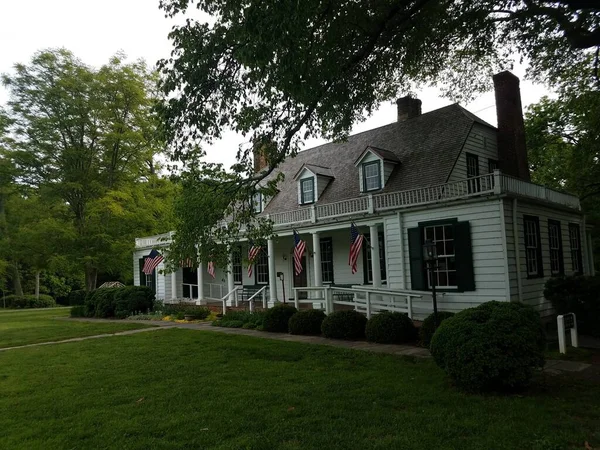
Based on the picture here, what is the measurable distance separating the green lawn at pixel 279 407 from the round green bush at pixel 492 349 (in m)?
0.29

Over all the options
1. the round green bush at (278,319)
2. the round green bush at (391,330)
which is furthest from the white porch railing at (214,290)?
the round green bush at (391,330)

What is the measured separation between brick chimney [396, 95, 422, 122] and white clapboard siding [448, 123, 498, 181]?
12.1 feet

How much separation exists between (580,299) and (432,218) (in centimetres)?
449

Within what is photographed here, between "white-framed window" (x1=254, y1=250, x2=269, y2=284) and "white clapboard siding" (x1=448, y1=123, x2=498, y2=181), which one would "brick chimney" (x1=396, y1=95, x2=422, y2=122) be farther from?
"white-framed window" (x1=254, y1=250, x2=269, y2=284)

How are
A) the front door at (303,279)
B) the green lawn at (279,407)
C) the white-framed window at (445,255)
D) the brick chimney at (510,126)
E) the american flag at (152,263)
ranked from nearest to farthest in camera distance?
the green lawn at (279,407) < the white-framed window at (445,255) < the brick chimney at (510,126) < the front door at (303,279) < the american flag at (152,263)

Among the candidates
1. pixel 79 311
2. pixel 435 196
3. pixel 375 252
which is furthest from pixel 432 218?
pixel 79 311

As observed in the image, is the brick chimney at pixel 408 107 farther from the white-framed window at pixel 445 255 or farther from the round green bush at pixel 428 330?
the round green bush at pixel 428 330

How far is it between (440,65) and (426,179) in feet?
12.4

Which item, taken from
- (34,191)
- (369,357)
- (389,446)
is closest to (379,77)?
(369,357)

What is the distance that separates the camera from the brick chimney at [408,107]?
19.3 metres

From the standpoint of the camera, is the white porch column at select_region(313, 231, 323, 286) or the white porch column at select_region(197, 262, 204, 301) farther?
the white porch column at select_region(197, 262, 204, 301)

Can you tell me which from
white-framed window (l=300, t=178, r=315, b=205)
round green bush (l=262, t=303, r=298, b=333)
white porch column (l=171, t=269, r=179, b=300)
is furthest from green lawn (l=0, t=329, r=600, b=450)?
white porch column (l=171, t=269, r=179, b=300)

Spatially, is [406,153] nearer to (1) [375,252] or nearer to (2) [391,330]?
(1) [375,252]

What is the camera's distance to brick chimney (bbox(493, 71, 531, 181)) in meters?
16.1
